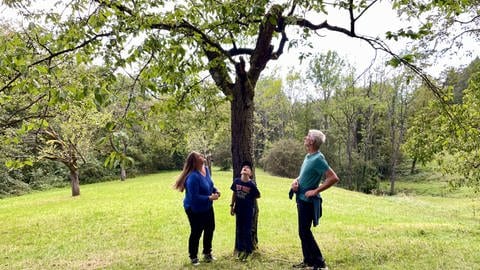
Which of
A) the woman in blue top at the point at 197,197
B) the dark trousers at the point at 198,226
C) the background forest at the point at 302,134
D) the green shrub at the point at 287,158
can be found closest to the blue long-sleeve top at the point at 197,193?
the woman in blue top at the point at 197,197

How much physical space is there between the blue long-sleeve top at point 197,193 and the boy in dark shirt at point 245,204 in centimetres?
49

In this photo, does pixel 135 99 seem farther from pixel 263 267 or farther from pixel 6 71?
pixel 263 267

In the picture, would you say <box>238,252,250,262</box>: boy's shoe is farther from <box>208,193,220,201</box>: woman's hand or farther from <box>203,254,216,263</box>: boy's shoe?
<box>208,193,220,201</box>: woman's hand

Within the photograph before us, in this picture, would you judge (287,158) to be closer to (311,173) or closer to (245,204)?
(245,204)

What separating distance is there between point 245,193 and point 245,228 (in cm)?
59

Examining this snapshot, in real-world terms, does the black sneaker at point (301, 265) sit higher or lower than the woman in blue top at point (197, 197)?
lower

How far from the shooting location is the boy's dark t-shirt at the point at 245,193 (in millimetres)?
6191

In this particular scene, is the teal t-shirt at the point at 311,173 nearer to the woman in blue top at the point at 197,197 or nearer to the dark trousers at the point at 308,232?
the dark trousers at the point at 308,232

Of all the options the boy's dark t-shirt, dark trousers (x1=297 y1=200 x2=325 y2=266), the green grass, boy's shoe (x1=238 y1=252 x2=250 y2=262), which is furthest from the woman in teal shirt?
boy's shoe (x1=238 y1=252 x2=250 y2=262)

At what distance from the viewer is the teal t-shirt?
17.4 feet

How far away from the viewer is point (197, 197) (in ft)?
19.5

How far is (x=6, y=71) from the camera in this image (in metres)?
3.95

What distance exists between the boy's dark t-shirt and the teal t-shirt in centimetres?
95

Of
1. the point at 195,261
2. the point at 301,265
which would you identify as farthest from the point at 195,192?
the point at 301,265
